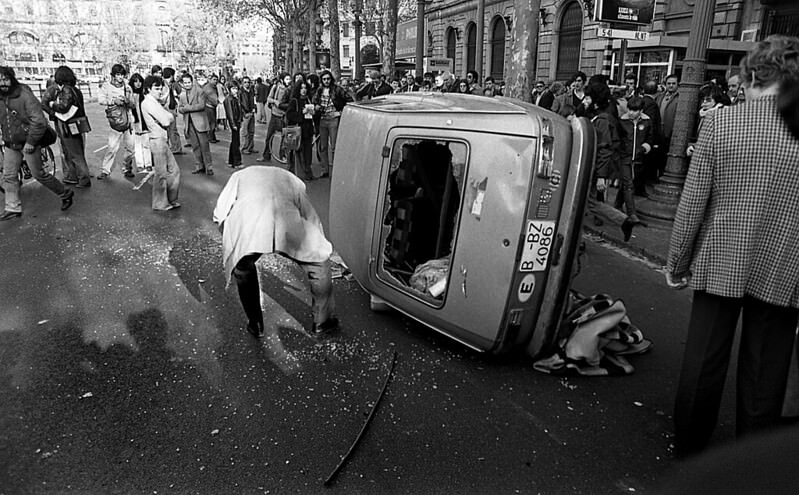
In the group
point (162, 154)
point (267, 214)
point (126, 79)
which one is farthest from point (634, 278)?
point (126, 79)

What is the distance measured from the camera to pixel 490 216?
136 inches

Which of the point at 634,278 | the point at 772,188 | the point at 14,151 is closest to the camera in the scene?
the point at 772,188

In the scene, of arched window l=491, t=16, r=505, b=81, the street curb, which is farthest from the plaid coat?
arched window l=491, t=16, r=505, b=81

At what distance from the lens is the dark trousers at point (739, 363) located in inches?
105

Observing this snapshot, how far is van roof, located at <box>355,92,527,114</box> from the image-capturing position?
3588 mm

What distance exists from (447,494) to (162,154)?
699cm

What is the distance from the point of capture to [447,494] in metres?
2.67

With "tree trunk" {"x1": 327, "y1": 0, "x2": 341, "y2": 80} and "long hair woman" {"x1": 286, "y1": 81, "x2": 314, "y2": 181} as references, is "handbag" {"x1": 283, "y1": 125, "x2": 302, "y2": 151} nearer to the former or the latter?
"long hair woman" {"x1": 286, "y1": 81, "x2": 314, "y2": 181}

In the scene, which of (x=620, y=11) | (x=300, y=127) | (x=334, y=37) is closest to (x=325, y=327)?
(x=300, y=127)

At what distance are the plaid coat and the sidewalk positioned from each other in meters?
3.77

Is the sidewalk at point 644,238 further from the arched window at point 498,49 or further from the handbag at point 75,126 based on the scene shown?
the arched window at point 498,49

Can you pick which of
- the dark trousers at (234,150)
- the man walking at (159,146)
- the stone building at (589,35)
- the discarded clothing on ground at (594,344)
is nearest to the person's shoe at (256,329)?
the discarded clothing on ground at (594,344)

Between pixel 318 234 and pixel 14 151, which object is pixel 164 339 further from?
pixel 14 151

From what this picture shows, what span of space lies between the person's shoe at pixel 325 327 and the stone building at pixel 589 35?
6947mm
